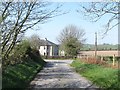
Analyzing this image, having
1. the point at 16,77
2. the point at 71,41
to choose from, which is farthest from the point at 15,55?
the point at 71,41

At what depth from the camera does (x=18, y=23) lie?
512 inches

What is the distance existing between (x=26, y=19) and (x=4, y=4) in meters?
1.72

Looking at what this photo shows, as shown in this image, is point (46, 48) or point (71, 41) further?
point (46, 48)

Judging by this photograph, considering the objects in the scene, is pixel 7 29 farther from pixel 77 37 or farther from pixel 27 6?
pixel 77 37

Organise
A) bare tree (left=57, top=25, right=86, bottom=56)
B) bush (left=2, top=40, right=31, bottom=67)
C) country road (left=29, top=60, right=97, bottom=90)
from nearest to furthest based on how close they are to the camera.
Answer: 1. bush (left=2, top=40, right=31, bottom=67)
2. country road (left=29, top=60, right=97, bottom=90)
3. bare tree (left=57, top=25, right=86, bottom=56)

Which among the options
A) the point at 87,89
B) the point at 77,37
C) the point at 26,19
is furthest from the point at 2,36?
the point at 77,37

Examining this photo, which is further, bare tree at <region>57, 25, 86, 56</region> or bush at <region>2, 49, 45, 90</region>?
bare tree at <region>57, 25, 86, 56</region>

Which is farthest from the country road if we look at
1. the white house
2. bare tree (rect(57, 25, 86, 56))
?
the white house

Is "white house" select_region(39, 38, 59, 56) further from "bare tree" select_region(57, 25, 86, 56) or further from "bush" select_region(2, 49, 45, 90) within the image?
"bush" select_region(2, 49, 45, 90)

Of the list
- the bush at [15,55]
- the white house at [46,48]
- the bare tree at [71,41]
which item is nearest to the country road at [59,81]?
the bush at [15,55]

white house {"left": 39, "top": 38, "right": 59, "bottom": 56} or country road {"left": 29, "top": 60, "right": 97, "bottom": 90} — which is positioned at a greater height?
white house {"left": 39, "top": 38, "right": 59, "bottom": 56}

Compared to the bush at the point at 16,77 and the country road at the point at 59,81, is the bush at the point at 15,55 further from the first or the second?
the country road at the point at 59,81

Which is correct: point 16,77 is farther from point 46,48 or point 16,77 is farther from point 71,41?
point 46,48

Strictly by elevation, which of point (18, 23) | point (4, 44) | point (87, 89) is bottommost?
point (87, 89)
